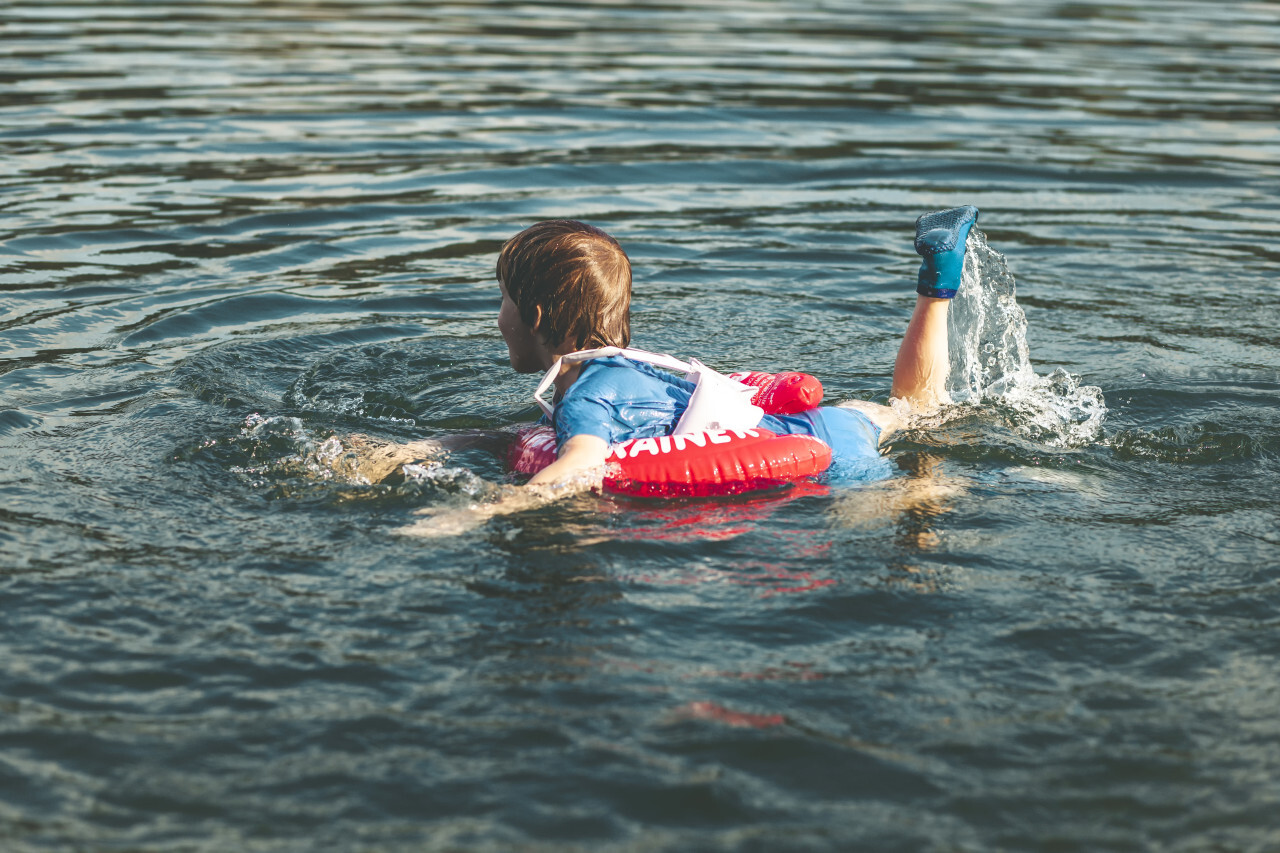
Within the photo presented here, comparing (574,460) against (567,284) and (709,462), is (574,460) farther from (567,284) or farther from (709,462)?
(567,284)

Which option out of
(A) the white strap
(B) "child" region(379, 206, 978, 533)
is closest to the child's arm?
(B) "child" region(379, 206, 978, 533)

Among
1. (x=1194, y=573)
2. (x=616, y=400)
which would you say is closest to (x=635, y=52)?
(x=616, y=400)

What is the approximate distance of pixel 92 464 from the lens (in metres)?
5.18

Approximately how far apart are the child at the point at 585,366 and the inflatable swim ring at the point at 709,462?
→ 11 cm

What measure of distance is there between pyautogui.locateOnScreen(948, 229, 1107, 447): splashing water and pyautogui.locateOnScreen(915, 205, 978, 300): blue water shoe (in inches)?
23.9

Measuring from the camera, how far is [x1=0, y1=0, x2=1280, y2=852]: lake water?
10.3ft

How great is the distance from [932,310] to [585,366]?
1730 mm

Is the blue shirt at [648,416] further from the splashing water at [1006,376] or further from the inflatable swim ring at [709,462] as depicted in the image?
the splashing water at [1006,376]

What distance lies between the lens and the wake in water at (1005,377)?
575 cm

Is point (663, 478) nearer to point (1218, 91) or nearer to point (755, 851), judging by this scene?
point (755, 851)

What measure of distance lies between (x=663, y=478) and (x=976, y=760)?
1913 millimetres

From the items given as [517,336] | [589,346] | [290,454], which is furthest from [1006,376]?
[290,454]

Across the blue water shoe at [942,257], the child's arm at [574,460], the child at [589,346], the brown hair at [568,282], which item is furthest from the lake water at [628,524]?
the brown hair at [568,282]

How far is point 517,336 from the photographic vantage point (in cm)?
528
